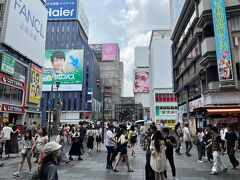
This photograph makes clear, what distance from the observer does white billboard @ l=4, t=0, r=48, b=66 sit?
28.9 metres

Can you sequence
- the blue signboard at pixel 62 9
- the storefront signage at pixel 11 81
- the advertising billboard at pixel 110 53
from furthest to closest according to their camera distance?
the advertising billboard at pixel 110 53 < the blue signboard at pixel 62 9 < the storefront signage at pixel 11 81

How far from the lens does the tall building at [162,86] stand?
194 feet

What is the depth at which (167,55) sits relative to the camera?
6600 cm

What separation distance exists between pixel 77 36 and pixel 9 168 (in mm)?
72041

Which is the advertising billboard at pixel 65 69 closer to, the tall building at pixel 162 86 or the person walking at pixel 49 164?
the tall building at pixel 162 86

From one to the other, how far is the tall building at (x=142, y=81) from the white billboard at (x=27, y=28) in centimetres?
6088

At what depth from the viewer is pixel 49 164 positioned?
2961 mm

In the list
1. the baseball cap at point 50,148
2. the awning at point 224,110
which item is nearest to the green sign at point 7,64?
the awning at point 224,110

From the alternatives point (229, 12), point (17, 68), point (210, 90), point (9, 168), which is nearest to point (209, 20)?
point (229, 12)

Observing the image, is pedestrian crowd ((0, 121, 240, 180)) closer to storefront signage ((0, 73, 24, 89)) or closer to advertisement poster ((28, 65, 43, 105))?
storefront signage ((0, 73, 24, 89))

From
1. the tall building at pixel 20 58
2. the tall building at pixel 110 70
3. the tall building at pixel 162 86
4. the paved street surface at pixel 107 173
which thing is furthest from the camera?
the tall building at pixel 110 70

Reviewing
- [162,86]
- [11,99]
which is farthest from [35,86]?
[162,86]

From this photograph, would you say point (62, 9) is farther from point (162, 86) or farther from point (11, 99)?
point (11, 99)

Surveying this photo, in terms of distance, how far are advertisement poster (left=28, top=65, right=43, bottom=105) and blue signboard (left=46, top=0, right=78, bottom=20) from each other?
44699mm
